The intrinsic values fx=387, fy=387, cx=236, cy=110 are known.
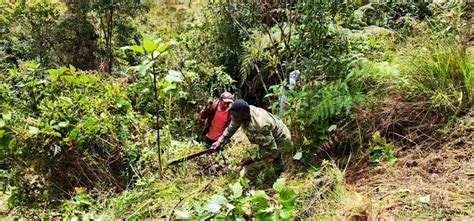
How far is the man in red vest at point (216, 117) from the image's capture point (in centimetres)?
494

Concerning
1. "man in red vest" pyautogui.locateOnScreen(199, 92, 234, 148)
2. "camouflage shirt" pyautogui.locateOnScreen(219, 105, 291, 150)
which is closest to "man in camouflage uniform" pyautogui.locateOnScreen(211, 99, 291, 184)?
"camouflage shirt" pyautogui.locateOnScreen(219, 105, 291, 150)

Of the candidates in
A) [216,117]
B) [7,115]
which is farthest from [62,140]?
[216,117]

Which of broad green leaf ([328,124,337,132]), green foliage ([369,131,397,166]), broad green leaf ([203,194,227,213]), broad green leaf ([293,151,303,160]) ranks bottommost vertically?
broad green leaf ([293,151,303,160])

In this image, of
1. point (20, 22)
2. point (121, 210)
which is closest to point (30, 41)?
point (20, 22)

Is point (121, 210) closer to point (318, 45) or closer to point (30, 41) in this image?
point (318, 45)

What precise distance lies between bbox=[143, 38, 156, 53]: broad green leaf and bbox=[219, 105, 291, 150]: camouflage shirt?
138 cm

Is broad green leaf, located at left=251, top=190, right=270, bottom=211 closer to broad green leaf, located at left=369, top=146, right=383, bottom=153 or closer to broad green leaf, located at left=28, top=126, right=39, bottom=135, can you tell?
broad green leaf, located at left=369, top=146, right=383, bottom=153

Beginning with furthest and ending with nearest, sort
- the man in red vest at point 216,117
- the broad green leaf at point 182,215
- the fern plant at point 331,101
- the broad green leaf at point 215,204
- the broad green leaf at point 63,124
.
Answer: the man in red vest at point 216,117
the fern plant at point 331,101
the broad green leaf at point 63,124
the broad green leaf at point 182,215
the broad green leaf at point 215,204

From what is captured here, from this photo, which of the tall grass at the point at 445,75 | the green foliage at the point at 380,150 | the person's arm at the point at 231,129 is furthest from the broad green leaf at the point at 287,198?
the tall grass at the point at 445,75


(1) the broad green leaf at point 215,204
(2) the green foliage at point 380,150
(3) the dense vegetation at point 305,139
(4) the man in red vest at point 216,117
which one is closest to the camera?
(1) the broad green leaf at point 215,204

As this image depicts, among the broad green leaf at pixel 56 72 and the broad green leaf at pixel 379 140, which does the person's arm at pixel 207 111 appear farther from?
the broad green leaf at pixel 379 140

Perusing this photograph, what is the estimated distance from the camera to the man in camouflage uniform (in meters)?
3.62

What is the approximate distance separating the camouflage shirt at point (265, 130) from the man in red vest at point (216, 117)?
1.16 metres

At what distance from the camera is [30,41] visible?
927 centimetres
